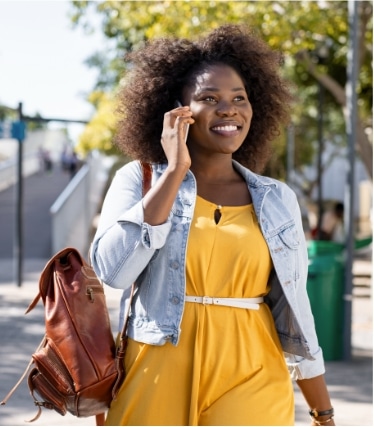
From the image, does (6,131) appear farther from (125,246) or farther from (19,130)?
(125,246)

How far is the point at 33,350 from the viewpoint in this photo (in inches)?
383

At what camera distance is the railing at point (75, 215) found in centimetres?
2023

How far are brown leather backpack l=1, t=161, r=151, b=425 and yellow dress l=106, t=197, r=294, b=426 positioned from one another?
0.21 ft

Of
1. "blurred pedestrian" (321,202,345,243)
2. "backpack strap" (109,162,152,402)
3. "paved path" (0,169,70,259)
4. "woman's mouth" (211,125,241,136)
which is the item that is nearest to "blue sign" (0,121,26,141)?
"blurred pedestrian" (321,202,345,243)

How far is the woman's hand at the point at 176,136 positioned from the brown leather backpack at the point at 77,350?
0.42ft

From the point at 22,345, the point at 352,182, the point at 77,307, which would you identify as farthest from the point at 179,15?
the point at 77,307

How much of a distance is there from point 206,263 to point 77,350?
481mm

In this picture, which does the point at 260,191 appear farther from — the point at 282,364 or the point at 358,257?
the point at 358,257

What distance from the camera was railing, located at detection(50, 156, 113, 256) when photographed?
66.4 feet

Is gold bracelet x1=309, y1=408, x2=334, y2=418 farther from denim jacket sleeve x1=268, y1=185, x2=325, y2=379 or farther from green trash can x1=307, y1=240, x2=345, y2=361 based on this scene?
green trash can x1=307, y1=240, x2=345, y2=361

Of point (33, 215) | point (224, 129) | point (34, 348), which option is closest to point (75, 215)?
point (33, 215)

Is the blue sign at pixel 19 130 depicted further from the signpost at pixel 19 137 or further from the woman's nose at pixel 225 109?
the woman's nose at pixel 225 109

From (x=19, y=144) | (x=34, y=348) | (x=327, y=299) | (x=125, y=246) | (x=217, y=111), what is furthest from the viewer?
(x=19, y=144)

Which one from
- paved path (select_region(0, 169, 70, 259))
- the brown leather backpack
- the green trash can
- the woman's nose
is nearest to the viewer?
the brown leather backpack
